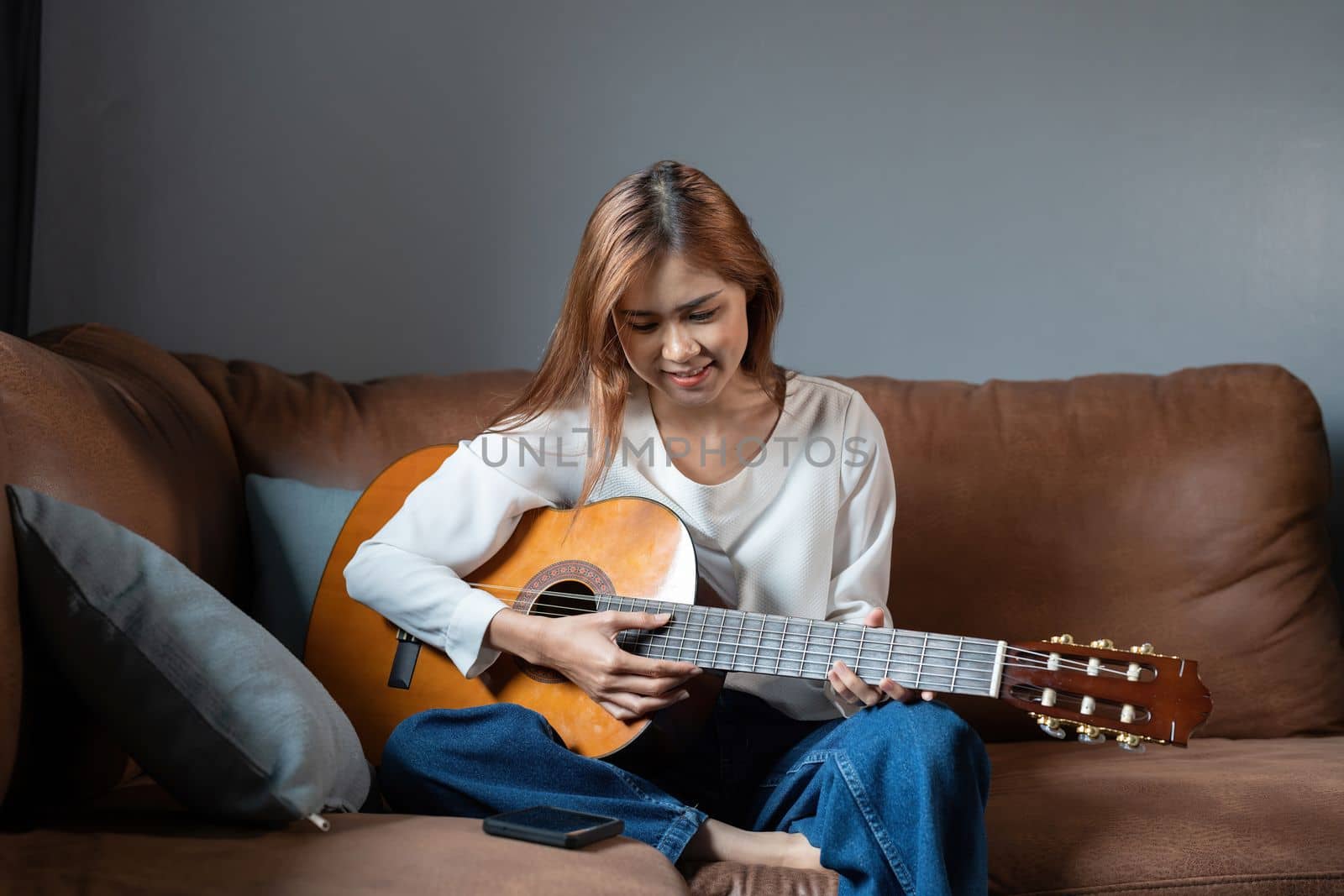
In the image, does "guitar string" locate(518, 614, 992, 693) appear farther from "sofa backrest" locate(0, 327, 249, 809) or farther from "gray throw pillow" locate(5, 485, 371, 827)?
"sofa backrest" locate(0, 327, 249, 809)

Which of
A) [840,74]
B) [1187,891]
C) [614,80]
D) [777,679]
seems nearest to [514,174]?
[614,80]

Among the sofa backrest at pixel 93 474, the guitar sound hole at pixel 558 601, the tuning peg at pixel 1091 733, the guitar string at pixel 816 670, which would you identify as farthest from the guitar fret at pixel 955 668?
the sofa backrest at pixel 93 474

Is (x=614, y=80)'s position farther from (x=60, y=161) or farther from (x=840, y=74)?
(x=60, y=161)

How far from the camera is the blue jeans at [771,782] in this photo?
1131mm

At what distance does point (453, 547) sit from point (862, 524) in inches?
21.1

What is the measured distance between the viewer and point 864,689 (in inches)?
47.5

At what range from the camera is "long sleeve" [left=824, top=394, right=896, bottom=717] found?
1.48 m

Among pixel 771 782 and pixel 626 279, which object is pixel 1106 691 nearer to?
pixel 771 782

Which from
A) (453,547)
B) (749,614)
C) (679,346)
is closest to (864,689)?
(749,614)

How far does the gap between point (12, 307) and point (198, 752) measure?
141 centimetres

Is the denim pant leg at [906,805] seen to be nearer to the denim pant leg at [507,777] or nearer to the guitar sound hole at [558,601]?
the denim pant leg at [507,777]

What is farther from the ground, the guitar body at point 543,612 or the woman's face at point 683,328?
the woman's face at point 683,328

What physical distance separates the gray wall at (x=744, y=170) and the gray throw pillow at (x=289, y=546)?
2.08ft

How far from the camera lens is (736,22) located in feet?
7.50
